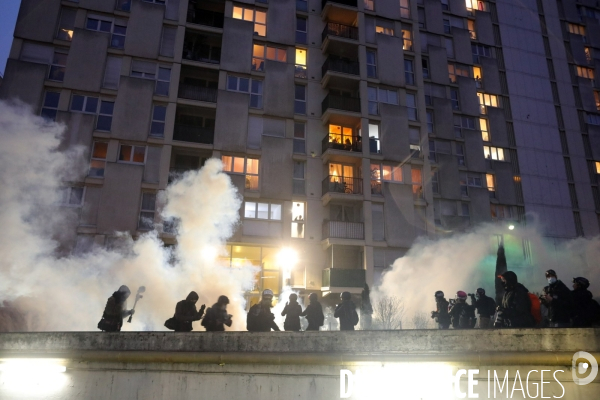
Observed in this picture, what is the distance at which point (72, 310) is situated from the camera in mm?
15672

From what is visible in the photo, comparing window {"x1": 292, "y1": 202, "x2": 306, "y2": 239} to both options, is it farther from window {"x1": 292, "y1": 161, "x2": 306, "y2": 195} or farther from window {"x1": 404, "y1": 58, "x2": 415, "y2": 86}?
window {"x1": 404, "y1": 58, "x2": 415, "y2": 86}

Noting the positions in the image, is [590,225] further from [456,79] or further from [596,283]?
[456,79]

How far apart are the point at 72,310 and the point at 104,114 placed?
10.3 m

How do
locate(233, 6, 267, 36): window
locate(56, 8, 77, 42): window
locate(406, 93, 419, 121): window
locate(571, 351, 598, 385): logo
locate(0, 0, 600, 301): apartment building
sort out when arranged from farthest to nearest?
1. locate(406, 93, 419, 121): window
2. locate(233, 6, 267, 36): window
3. locate(56, 8, 77, 42): window
4. locate(0, 0, 600, 301): apartment building
5. locate(571, 351, 598, 385): logo

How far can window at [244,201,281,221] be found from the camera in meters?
21.5

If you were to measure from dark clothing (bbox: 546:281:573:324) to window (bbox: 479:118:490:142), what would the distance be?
25.1 m

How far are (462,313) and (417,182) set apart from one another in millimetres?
15754

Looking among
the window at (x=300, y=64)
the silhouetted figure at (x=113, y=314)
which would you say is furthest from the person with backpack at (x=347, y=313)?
the window at (x=300, y=64)

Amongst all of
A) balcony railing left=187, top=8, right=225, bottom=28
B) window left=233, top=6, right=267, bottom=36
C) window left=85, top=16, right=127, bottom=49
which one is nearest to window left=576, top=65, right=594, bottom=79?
window left=233, top=6, right=267, bottom=36

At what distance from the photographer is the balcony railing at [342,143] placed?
23.3 m

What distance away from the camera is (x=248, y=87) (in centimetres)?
2333

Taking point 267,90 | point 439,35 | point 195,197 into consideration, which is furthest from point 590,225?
point 195,197

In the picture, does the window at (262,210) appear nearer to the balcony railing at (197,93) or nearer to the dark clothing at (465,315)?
the balcony railing at (197,93)

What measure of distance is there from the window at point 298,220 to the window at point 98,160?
10.0m
